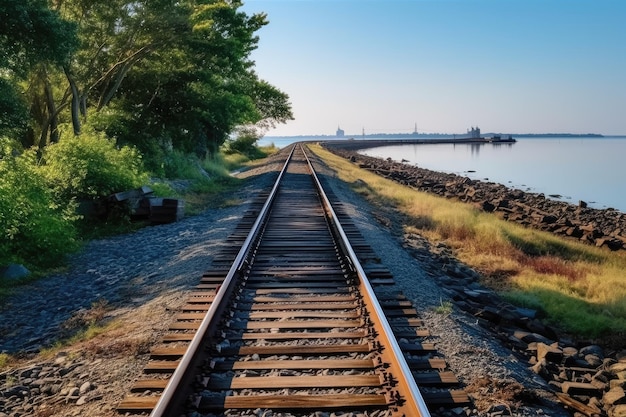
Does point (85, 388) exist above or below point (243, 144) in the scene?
below

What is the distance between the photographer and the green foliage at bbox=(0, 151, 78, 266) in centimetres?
848

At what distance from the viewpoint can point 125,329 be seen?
5590 mm

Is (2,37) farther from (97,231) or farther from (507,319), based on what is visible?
(507,319)

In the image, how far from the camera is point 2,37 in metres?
13.6

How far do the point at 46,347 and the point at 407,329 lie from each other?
3.91 metres

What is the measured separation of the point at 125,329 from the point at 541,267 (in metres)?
8.97

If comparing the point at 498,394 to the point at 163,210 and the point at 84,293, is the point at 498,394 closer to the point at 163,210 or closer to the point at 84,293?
the point at 84,293

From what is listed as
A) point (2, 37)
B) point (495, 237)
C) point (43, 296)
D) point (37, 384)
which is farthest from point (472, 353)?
point (2, 37)

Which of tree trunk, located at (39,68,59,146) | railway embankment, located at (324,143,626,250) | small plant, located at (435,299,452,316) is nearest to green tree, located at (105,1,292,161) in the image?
tree trunk, located at (39,68,59,146)

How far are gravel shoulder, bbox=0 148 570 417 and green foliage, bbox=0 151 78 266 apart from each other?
481 millimetres

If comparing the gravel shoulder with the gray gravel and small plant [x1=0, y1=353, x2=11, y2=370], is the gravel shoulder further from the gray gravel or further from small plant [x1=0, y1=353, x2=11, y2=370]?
small plant [x1=0, y1=353, x2=11, y2=370]

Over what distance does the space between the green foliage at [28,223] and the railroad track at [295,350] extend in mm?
3247

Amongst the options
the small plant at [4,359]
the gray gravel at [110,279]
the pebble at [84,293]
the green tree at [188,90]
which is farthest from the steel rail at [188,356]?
the green tree at [188,90]

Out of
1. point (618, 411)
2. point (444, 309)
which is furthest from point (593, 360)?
point (444, 309)
